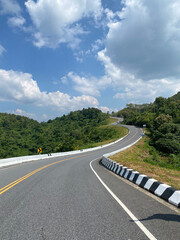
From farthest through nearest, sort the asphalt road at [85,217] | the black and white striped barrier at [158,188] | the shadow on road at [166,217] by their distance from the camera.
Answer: the black and white striped barrier at [158,188], the shadow on road at [166,217], the asphalt road at [85,217]

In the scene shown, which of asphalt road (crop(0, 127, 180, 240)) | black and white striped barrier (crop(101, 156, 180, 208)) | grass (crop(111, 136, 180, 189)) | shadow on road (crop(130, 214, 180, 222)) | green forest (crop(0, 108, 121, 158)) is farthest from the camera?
green forest (crop(0, 108, 121, 158))

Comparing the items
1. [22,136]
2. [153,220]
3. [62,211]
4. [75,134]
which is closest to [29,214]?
[62,211]

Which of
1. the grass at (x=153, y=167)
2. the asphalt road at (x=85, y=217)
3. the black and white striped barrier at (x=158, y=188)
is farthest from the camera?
the grass at (x=153, y=167)

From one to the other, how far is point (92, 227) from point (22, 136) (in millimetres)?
113430

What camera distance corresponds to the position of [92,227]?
11.4 ft

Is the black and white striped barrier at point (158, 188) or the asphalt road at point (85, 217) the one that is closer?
the asphalt road at point (85, 217)

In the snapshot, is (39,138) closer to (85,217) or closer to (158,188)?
(158,188)

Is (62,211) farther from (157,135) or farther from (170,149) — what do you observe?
(157,135)

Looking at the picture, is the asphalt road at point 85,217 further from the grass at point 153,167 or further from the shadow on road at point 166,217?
the grass at point 153,167

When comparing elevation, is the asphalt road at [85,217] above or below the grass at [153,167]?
above

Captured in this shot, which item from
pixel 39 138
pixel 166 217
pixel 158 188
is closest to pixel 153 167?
pixel 158 188

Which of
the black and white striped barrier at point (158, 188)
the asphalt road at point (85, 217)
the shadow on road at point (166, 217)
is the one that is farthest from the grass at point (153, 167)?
the shadow on road at point (166, 217)

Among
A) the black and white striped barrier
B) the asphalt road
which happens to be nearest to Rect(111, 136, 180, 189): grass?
the black and white striped barrier

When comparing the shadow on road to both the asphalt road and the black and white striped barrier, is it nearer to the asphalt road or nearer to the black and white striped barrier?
the asphalt road
